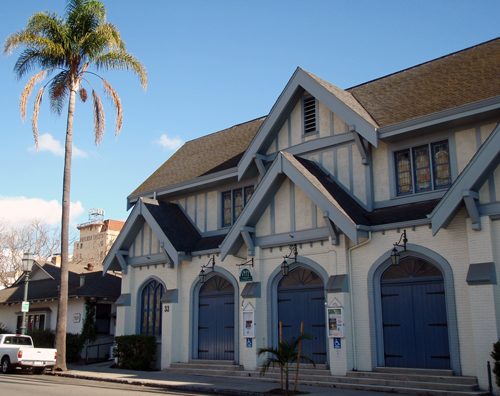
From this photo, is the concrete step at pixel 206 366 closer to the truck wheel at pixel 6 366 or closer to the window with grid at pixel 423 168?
the truck wheel at pixel 6 366

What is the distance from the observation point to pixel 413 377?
13.7 m

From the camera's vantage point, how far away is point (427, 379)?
13.5 m

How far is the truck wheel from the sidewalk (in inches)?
61.5

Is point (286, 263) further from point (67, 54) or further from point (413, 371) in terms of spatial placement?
point (67, 54)

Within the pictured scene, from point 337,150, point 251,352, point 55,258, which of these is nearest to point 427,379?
point 251,352

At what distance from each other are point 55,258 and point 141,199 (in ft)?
85.6

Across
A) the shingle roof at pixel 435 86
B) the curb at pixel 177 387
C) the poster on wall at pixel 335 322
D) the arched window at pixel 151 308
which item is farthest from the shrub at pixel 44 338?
the shingle roof at pixel 435 86

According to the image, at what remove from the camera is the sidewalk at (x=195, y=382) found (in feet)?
44.4

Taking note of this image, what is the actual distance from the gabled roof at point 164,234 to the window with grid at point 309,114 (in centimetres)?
554

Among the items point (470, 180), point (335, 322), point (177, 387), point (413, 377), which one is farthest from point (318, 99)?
point (177, 387)

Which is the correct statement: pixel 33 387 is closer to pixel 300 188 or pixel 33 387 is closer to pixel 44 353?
pixel 44 353

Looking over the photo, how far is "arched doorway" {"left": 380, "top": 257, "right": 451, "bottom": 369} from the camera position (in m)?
14.1

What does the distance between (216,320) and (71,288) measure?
446 inches

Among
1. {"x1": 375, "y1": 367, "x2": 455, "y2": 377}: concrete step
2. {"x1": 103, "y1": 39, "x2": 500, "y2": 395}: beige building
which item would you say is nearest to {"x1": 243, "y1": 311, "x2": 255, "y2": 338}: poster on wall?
{"x1": 103, "y1": 39, "x2": 500, "y2": 395}: beige building
